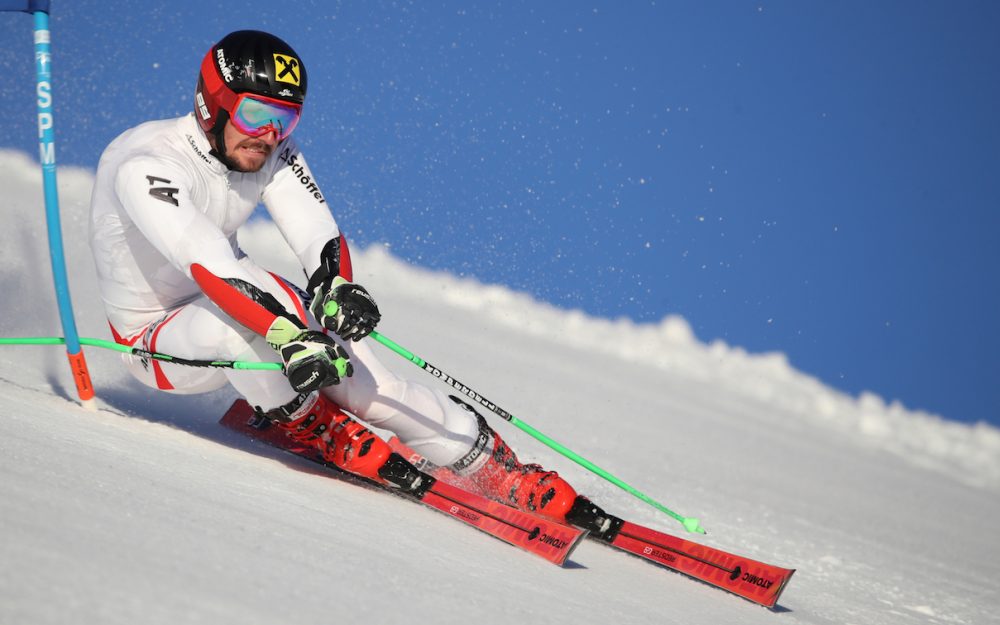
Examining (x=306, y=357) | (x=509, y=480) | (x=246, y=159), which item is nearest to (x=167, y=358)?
(x=306, y=357)

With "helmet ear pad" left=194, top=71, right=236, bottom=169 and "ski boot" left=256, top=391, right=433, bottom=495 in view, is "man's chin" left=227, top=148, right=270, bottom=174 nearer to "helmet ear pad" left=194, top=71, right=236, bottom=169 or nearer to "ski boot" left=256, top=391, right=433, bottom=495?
"helmet ear pad" left=194, top=71, right=236, bottom=169

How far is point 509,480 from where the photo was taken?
114 inches

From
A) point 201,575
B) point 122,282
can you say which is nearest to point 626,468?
point 122,282

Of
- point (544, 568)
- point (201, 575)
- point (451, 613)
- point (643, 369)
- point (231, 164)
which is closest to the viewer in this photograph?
point (201, 575)

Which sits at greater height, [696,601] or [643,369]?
[643,369]

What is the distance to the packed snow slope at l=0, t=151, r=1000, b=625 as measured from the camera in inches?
55.4

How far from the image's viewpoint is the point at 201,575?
137 centimetres

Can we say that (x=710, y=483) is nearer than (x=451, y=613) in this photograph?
No

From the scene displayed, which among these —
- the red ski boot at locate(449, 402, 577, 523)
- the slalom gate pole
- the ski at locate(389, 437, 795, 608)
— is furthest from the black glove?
the ski at locate(389, 437, 795, 608)

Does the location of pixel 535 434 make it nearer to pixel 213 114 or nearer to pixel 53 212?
pixel 213 114

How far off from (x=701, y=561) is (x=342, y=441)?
3.78ft

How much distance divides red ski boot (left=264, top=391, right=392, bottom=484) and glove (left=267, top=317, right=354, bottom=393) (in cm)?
26

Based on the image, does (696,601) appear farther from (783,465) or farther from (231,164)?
(783,465)

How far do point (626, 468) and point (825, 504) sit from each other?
56.4 inches
